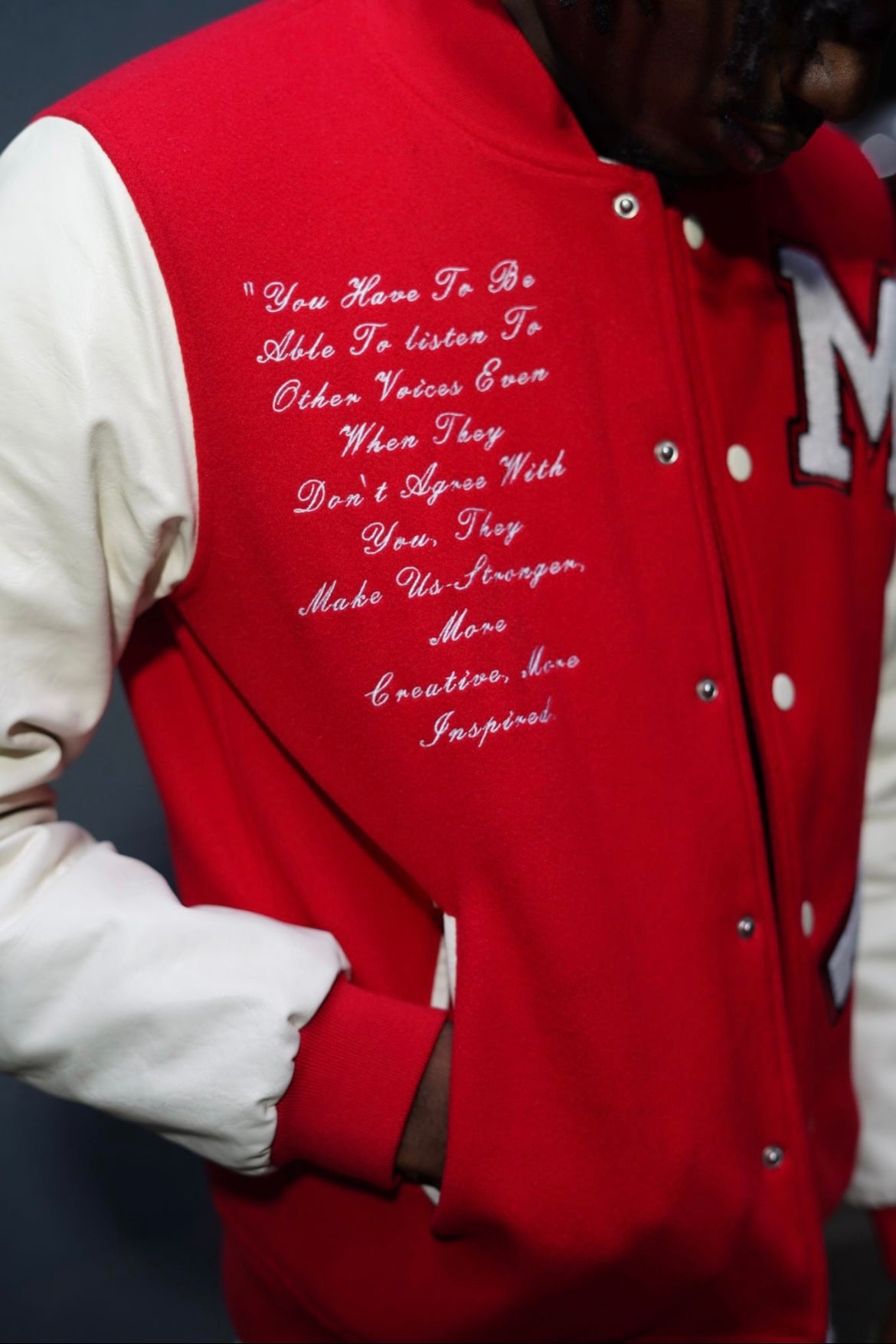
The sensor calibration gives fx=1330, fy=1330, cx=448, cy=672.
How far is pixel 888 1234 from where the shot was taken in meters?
1.13

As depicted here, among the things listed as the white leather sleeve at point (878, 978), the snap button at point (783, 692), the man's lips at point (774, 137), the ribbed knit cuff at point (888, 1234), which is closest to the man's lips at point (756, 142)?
the man's lips at point (774, 137)

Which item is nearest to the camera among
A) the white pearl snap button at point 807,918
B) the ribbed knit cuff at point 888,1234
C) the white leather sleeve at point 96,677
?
the white leather sleeve at point 96,677

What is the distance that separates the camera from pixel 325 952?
83 centimetres

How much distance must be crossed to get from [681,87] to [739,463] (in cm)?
24

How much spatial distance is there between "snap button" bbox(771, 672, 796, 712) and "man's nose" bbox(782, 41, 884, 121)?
1.17 feet

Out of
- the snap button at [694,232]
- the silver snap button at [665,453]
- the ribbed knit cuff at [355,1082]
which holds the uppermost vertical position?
the snap button at [694,232]

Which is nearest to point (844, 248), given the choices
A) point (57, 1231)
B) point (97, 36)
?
point (97, 36)

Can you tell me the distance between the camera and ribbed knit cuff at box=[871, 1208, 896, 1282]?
1.12 metres

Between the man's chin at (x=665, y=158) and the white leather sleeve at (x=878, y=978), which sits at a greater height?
the man's chin at (x=665, y=158)

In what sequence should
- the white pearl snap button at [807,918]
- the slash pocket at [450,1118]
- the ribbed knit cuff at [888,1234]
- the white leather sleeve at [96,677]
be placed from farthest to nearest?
the ribbed knit cuff at [888,1234], the white pearl snap button at [807,918], the slash pocket at [450,1118], the white leather sleeve at [96,677]

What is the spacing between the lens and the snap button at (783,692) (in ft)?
2.99

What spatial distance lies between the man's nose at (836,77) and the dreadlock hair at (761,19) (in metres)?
0.01

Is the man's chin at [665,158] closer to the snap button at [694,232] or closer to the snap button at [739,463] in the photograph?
the snap button at [694,232]

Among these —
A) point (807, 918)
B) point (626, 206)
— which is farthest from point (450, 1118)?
point (626, 206)
